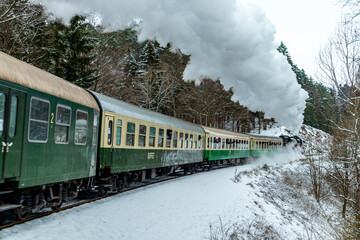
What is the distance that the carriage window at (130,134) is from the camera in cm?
1216

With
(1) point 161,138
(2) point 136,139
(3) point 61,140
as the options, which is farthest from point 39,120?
(1) point 161,138

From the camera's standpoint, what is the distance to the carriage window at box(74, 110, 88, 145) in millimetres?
8750

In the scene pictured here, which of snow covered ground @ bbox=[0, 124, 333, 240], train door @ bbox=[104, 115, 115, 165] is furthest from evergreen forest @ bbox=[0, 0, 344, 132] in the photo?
train door @ bbox=[104, 115, 115, 165]

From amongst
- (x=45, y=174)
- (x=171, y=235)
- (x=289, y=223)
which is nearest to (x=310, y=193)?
(x=289, y=223)

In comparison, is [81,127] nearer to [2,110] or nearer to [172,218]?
[2,110]

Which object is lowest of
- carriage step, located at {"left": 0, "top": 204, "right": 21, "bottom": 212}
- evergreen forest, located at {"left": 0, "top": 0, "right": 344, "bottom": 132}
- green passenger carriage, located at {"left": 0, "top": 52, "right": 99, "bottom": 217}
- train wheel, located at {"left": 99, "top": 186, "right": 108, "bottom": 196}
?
train wheel, located at {"left": 99, "top": 186, "right": 108, "bottom": 196}

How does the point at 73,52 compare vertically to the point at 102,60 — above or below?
below

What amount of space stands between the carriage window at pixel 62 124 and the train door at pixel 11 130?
1.32 m

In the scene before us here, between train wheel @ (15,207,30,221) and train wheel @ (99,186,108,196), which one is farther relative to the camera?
train wheel @ (99,186,108,196)

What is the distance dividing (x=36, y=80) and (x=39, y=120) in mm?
829

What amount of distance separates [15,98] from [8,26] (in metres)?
17.1

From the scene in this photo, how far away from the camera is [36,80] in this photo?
278 inches

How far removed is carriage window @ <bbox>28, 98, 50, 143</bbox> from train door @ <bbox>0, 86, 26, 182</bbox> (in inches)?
12.4

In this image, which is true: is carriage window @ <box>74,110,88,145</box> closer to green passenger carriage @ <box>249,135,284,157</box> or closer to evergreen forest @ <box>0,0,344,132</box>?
evergreen forest @ <box>0,0,344,132</box>
